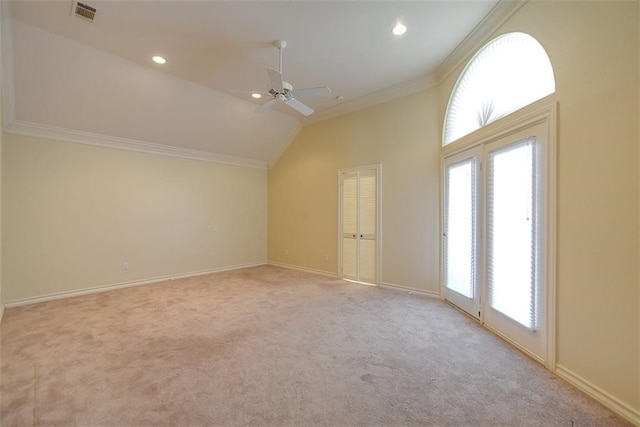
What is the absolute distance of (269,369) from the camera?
225 cm

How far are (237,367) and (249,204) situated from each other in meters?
4.72

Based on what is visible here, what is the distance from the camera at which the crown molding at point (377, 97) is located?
412 cm

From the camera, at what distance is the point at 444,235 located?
3.94m

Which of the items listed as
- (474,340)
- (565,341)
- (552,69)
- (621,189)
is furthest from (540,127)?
(474,340)

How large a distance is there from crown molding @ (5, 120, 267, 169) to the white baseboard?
6.21 metres

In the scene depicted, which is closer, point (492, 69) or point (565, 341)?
point (565, 341)

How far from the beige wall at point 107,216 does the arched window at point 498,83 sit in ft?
15.6

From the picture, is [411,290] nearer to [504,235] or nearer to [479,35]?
[504,235]

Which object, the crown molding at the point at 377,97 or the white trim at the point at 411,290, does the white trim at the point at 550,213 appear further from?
the crown molding at the point at 377,97

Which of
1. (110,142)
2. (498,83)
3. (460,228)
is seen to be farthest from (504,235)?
(110,142)

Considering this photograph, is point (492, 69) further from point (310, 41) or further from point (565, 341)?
point (565, 341)

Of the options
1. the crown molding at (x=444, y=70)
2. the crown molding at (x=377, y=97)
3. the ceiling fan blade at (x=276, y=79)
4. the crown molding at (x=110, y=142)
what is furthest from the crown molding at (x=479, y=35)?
the crown molding at (x=110, y=142)

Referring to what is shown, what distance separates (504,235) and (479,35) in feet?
7.38

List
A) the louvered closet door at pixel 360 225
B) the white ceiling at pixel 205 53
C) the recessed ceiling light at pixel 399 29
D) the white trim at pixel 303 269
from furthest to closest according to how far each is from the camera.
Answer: the white trim at pixel 303 269
the louvered closet door at pixel 360 225
the recessed ceiling light at pixel 399 29
the white ceiling at pixel 205 53
